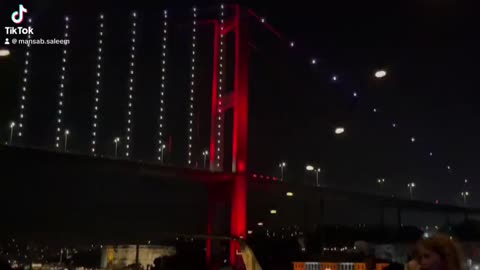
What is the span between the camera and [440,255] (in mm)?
1921

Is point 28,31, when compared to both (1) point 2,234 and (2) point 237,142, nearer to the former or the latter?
(2) point 237,142

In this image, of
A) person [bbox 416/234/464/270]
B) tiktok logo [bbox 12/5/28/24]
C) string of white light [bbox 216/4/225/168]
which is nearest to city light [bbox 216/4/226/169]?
string of white light [bbox 216/4/225/168]

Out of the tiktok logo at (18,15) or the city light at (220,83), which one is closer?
the tiktok logo at (18,15)

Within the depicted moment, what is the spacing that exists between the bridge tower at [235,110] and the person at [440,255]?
2609 centimetres

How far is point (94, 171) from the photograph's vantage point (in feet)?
99.9

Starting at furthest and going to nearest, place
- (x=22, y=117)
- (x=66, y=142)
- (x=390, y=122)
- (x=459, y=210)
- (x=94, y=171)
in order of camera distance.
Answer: (x=459, y=210) < (x=390, y=122) < (x=94, y=171) < (x=66, y=142) < (x=22, y=117)

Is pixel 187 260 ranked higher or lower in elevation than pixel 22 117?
lower

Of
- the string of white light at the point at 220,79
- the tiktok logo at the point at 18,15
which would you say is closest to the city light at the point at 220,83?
the string of white light at the point at 220,79

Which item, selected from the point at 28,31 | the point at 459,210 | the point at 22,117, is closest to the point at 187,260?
the point at 22,117

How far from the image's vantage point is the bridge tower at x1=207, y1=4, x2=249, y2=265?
2928 centimetres

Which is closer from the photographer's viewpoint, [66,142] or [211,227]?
[66,142]

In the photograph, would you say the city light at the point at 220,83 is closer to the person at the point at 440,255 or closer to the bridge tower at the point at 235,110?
the bridge tower at the point at 235,110

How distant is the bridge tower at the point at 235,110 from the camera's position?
2928cm

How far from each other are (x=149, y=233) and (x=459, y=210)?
84.9ft
